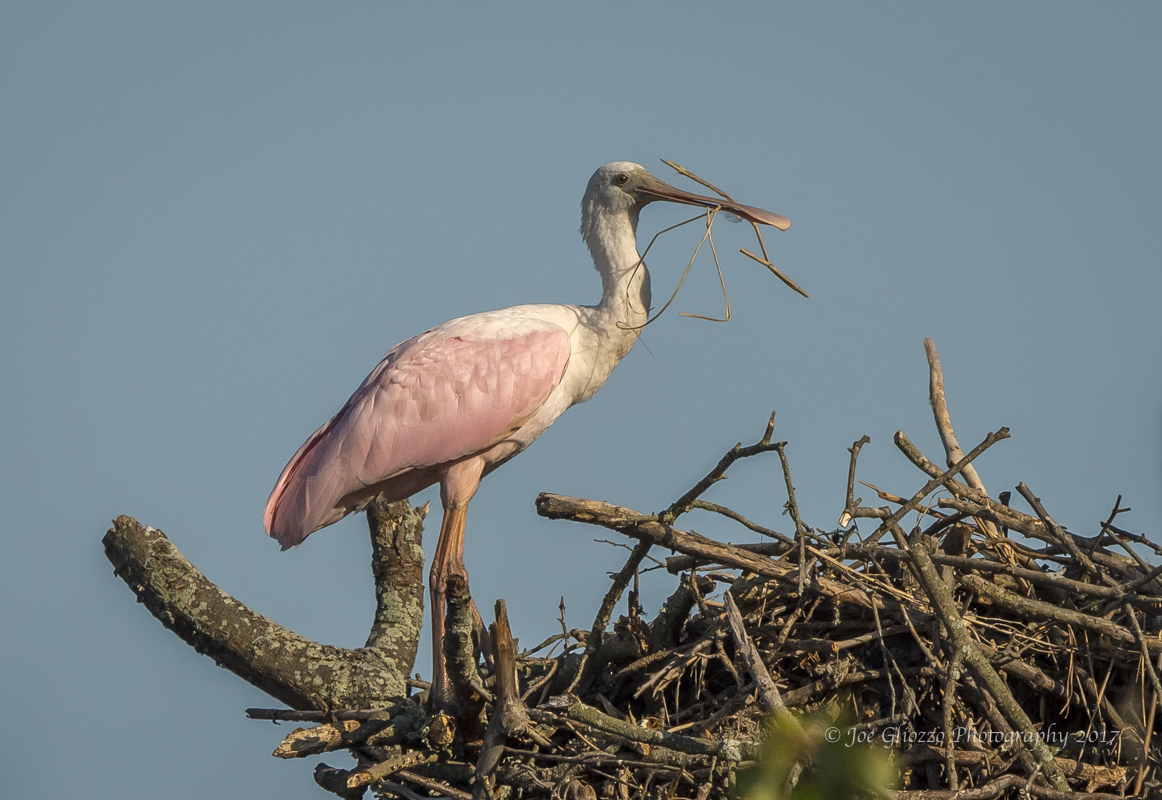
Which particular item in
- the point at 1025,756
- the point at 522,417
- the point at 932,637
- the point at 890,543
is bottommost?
the point at 1025,756

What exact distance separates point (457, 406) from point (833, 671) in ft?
10.3

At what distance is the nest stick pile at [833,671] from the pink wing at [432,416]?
1749mm

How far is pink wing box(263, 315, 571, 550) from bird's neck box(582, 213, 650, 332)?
428mm

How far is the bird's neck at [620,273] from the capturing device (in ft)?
27.9

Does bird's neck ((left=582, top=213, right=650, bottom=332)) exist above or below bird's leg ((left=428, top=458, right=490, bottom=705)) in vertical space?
above

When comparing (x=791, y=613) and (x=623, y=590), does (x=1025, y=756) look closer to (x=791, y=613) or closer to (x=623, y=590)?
(x=791, y=613)

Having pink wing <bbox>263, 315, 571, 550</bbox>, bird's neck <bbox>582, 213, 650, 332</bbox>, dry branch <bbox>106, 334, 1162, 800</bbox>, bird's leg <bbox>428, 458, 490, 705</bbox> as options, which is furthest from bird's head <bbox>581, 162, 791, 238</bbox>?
dry branch <bbox>106, 334, 1162, 800</bbox>

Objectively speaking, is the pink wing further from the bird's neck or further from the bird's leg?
the bird's neck

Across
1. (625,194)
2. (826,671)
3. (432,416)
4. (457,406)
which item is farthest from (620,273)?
(826,671)

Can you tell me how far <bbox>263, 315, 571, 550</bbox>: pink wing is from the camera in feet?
26.9

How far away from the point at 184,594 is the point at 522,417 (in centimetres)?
241

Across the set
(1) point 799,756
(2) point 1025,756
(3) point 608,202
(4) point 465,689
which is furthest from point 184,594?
(1) point 799,756

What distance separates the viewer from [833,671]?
618cm

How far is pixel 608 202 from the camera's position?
900 cm
